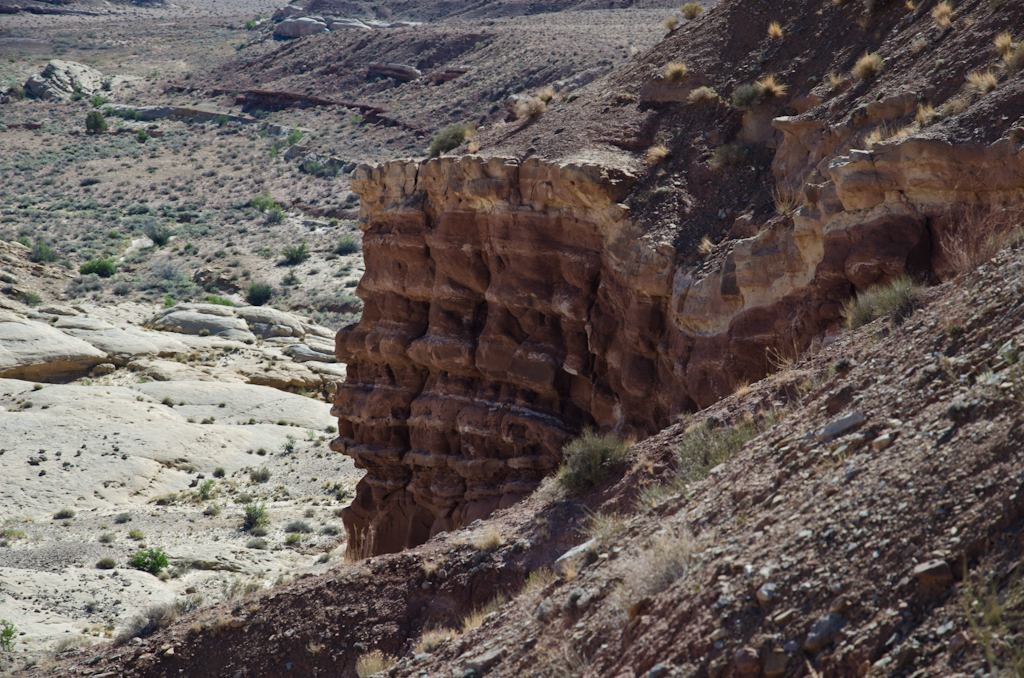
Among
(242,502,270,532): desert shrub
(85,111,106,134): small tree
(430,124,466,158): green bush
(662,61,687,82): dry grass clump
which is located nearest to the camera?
(662,61,687,82): dry grass clump

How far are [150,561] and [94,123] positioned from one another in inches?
2835

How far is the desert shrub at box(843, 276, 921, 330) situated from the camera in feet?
29.0

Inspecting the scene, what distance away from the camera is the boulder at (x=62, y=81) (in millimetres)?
92375

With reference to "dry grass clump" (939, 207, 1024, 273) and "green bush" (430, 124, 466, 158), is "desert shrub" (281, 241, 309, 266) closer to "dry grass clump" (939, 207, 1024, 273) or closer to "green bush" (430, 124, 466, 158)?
"green bush" (430, 124, 466, 158)

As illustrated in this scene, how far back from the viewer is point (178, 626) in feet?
39.0

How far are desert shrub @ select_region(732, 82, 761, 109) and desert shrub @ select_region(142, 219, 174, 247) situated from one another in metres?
52.6

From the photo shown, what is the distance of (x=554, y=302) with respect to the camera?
54.4 ft

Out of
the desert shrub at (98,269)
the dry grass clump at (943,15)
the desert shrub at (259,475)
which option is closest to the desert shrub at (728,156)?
the dry grass clump at (943,15)

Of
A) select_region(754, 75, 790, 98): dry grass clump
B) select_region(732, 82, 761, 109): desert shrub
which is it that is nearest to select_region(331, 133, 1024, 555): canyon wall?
select_region(754, 75, 790, 98): dry grass clump

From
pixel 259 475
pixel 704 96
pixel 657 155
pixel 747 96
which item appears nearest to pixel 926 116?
pixel 747 96

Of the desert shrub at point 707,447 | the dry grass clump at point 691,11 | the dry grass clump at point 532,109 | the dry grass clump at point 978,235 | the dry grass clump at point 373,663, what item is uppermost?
the dry grass clump at point 691,11

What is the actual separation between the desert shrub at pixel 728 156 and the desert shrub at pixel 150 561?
57.3 ft

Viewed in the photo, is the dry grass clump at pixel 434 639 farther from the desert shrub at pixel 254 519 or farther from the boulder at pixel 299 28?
the boulder at pixel 299 28

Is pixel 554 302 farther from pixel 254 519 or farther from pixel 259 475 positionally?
pixel 259 475
